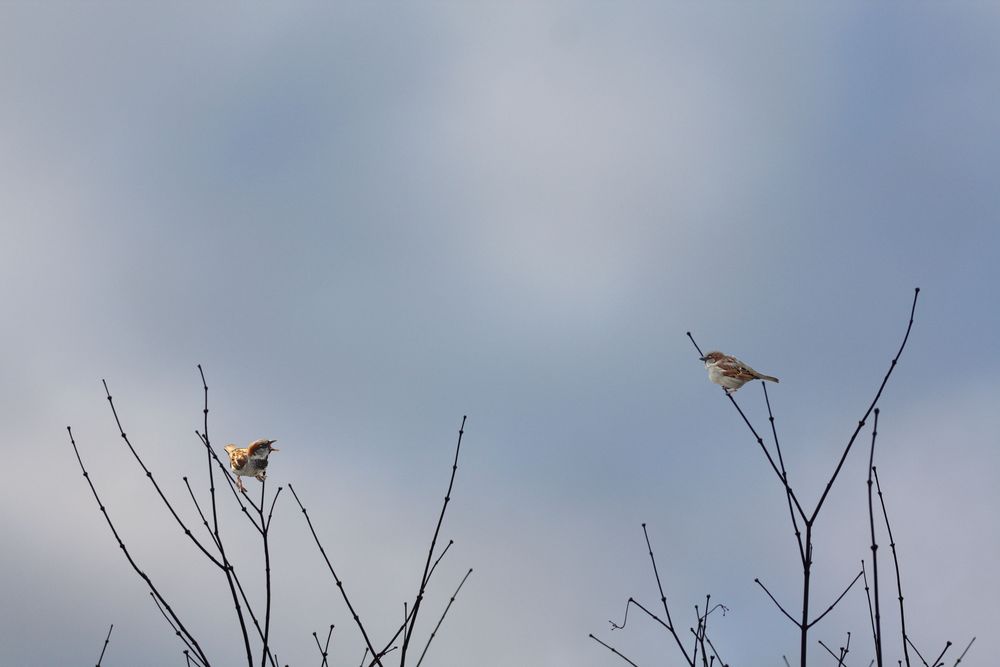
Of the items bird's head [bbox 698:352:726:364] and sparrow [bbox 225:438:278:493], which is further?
bird's head [bbox 698:352:726:364]

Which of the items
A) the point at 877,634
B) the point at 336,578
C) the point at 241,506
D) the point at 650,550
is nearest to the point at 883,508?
the point at 877,634

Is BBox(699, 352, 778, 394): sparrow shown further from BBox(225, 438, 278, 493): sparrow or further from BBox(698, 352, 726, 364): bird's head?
BBox(225, 438, 278, 493): sparrow

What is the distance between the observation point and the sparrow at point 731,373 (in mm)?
10789

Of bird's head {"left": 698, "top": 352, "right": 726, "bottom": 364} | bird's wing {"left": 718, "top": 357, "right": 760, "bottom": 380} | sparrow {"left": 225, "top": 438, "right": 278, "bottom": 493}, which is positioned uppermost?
bird's head {"left": 698, "top": 352, "right": 726, "bottom": 364}

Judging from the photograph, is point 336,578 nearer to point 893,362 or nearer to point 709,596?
point 709,596

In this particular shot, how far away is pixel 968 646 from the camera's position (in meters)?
6.63

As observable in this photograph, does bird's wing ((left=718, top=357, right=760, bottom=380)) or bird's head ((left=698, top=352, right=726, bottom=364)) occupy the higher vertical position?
bird's head ((left=698, top=352, right=726, bottom=364))

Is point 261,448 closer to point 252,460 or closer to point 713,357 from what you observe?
point 252,460

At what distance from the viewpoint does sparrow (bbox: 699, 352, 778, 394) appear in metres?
10.8

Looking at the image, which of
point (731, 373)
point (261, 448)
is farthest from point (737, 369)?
point (261, 448)

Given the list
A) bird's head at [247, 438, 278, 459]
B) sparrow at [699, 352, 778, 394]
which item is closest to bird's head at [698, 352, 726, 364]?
sparrow at [699, 352, 778, 394]

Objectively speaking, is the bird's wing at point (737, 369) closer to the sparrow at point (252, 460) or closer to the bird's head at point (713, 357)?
the bird's head at point (713, 357)

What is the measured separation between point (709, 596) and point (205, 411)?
4430 millimetres

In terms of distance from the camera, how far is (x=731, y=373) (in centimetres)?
1084
